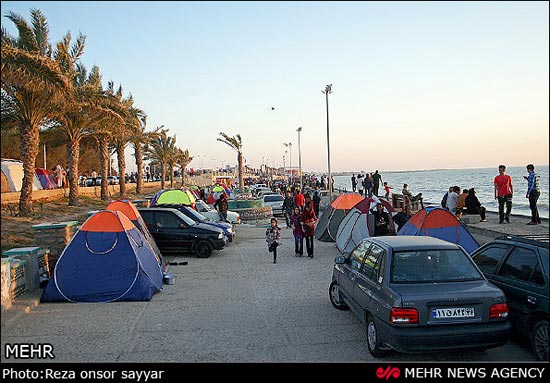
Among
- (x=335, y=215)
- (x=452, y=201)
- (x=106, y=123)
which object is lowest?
(x=335, y=215)

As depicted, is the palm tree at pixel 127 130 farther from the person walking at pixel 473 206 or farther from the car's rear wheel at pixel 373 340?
the car's rear wheel at pixel 373 340

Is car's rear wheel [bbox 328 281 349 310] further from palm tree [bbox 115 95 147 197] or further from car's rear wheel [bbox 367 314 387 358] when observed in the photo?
palm tree [bbox 115 95 147 197]

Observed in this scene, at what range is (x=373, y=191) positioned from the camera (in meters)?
31.8

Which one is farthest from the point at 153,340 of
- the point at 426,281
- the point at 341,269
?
the point at 426,281

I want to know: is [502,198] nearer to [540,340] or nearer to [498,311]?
[540,340]

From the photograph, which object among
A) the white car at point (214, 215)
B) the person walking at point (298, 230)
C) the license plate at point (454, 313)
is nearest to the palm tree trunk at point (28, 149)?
the white car at point (214, 215)

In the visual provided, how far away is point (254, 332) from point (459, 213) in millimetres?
13073

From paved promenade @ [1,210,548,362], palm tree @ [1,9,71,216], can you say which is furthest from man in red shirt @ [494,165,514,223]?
palm tree @ [1,9,71,216]

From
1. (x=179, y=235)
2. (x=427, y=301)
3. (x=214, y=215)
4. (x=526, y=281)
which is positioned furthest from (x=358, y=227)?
(x=214, y=215)

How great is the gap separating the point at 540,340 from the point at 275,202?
24316 millimetres

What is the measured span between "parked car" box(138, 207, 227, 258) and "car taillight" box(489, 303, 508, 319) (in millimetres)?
9917

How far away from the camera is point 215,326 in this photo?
24.1 feet

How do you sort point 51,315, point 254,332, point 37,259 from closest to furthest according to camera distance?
point 254,332 < point 51,315 < point 37,259

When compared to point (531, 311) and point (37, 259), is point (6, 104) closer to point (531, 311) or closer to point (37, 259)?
point (37, 259)
